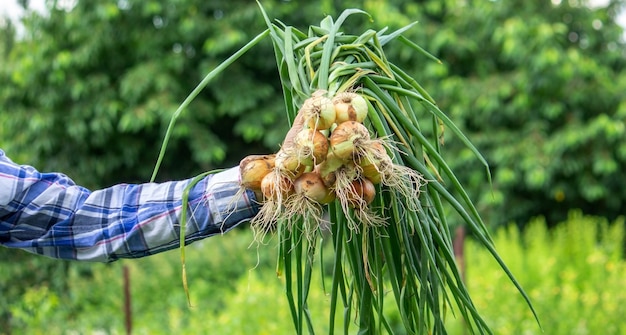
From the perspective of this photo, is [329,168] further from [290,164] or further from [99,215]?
[99,215]

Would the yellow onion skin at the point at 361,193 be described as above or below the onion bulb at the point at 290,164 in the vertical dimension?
below

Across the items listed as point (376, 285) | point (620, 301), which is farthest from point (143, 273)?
point (376, 285)

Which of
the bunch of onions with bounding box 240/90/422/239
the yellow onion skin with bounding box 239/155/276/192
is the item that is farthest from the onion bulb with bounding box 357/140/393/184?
the yellow onion skin with bounding box 239/155/276/192

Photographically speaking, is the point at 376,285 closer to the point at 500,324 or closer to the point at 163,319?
the point at 500,324

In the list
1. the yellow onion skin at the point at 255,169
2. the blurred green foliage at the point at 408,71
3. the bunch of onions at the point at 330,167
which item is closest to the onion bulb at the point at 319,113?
the bunch of onions at the point at 330,167

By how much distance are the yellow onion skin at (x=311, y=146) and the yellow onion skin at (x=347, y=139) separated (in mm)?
13

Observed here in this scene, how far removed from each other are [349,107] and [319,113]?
1.8 inches

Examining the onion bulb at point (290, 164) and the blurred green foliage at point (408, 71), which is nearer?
the onion bulb at point (290, 164)

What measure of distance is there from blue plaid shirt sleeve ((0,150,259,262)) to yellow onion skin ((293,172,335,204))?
8.7 inches

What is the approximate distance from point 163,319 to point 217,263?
90 centimetres

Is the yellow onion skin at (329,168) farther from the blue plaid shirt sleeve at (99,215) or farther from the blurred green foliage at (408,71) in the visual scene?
the blurred green foliage at (408,71)

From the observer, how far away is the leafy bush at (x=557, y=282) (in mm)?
3131

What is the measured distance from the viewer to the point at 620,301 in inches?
129

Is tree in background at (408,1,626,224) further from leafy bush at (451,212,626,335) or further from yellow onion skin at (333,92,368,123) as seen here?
yellow onion skin at (333,92,368,123)
